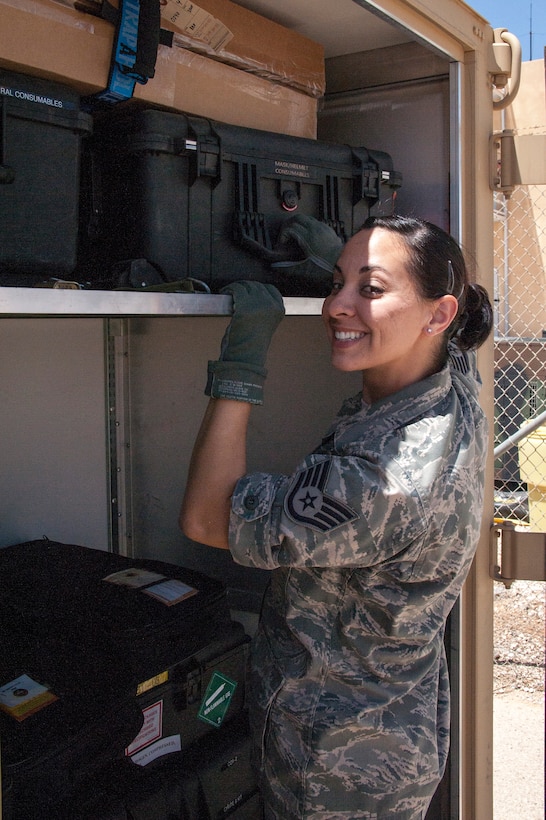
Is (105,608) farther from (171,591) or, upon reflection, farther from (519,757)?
(519,757)

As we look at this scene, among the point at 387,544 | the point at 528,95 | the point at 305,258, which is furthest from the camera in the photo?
the point at 528,95

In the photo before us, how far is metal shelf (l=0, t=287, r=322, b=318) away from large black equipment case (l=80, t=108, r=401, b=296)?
0.14m

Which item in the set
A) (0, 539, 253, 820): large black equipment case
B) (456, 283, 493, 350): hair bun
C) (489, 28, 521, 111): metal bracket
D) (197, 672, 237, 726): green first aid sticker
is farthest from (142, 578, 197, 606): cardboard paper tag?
(489, 28, 521, 111): metal bracket

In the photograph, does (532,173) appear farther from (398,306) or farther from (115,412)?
(115,412)

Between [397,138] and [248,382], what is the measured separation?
1.07m

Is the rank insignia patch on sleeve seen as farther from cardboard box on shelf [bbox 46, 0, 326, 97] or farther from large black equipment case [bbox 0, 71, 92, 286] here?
cardboard box on shelf [bbox 46, 0, 326, 97]

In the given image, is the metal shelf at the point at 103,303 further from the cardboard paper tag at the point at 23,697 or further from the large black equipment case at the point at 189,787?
the large black equipment case at the point at 189,787

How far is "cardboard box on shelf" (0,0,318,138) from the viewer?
4.05ft

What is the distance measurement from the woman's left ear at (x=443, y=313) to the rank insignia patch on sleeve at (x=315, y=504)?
338 mm

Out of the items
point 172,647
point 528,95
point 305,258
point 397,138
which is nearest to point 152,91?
point 305,258

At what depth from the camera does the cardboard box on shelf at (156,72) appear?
4.05 feet

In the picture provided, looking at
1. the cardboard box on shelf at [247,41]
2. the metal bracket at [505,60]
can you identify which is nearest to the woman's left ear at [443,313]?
the cardboard box on shelf at [247,41]

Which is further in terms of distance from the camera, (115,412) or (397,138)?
(115,412)

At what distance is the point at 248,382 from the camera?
1.30 meters
